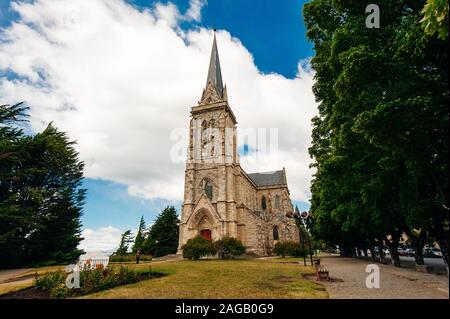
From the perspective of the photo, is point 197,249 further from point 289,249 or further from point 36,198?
point 36,198

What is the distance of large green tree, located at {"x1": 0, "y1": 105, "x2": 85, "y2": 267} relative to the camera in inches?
845

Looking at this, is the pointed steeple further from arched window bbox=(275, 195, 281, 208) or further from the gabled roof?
arched window bbox=(275, 195, 281, 208)

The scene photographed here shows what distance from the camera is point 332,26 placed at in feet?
41.1

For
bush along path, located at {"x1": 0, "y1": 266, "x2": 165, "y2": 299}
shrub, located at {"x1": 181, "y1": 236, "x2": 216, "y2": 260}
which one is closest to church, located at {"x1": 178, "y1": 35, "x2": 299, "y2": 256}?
shrub, located at {"x1": 181, "y1": 236, "x2": 216, "y2": 260}

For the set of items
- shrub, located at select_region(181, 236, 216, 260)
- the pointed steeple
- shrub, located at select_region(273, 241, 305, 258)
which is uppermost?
the pointed steeple

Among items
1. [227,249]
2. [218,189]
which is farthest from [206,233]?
[227,249]

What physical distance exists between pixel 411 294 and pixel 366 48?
8090 mm

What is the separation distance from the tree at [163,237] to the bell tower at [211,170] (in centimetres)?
505

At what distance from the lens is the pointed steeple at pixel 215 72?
4372 centimetres

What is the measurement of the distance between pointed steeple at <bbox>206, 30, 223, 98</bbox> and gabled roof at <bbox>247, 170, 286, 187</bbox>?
19970 mm

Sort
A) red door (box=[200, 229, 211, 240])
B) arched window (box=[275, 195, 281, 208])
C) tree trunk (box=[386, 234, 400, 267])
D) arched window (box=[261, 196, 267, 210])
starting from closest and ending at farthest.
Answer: tree trunk (box=[386, 234, 400, 267]) → red door (box=[200, 229, 211, 240]) → arched window (box=[275, 195, 281, 208]) → arched window (box=[261, 196, 267, 210])

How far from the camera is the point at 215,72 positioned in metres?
45.5

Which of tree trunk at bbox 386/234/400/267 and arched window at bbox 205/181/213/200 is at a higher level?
arched window at bbox 205/181/213/200

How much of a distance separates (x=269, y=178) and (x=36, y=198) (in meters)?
39.8
